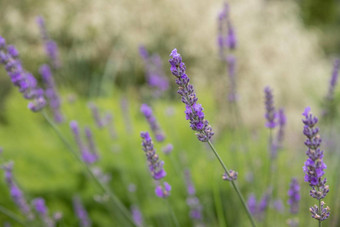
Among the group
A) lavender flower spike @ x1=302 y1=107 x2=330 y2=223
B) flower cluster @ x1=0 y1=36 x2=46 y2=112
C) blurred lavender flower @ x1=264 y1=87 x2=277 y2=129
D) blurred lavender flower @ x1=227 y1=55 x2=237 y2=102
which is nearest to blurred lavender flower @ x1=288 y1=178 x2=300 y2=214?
blurred lavender flower @ x1=264 y1=87 x2=277 y2=129

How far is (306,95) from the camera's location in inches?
239

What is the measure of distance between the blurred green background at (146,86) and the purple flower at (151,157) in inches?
48.2

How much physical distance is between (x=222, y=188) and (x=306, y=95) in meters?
4.01

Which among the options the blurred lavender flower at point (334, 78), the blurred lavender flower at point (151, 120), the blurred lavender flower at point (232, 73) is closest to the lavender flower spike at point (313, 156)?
the blurred lavender flower at point (151, 120)

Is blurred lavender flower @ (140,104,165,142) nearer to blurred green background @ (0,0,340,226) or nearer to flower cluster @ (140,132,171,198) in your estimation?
flower cluster @ (140,132,171,198)

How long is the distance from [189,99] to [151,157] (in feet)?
0.83

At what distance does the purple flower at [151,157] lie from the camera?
3.16 ft

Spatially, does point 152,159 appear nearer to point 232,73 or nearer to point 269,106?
point 269,106

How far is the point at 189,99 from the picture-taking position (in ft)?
2.70

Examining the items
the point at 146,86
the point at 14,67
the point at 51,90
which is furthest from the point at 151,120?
the point at 146,86

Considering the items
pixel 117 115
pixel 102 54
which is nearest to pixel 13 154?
pixel 117 115

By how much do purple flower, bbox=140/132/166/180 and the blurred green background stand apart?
1.23m

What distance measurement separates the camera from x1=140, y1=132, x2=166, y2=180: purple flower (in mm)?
962

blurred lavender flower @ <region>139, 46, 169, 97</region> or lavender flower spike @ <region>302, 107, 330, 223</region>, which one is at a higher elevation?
blurred lavender flower @ <region>139, 46, 169, 97</region>
